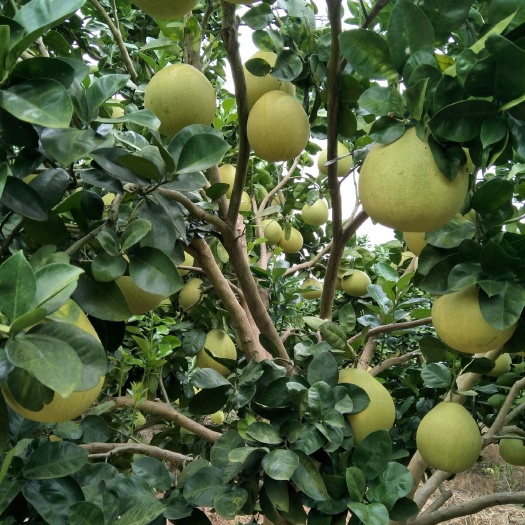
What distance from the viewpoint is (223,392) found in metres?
1.51

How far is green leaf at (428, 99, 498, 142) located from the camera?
0.91 m

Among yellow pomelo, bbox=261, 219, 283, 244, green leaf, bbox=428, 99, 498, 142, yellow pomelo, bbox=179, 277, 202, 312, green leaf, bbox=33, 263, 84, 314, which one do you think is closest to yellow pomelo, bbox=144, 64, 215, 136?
green leaf, bbox=428, 99, 498, 142

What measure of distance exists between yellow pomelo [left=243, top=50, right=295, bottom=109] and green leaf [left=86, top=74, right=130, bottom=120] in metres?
0.49

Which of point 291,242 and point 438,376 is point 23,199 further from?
point 291,242

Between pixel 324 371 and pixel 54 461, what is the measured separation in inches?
23.2

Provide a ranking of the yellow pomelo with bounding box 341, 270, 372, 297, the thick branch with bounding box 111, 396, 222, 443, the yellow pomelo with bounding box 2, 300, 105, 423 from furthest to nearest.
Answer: the yellow pomelo with bounding box 341, 270, 372, 297
the thick branch with bounding box 111, 396, 222, 443
the yellow pomelo with bounding box 2, 300, 105, 423

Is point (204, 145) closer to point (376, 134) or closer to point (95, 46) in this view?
point (376, 134)

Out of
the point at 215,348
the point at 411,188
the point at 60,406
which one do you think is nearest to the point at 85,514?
the point at 60,406

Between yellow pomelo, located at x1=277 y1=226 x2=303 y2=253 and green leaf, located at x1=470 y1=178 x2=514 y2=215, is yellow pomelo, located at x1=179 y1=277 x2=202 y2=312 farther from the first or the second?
green leaf, located at x1=470 y1=178 x2=514 y2=215

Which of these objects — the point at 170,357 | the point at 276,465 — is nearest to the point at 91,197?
the point at 276,465

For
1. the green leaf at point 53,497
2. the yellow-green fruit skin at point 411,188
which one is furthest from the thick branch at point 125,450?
the yellow-green fruit skin at point 411,188

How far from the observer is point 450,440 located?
4.68 feet

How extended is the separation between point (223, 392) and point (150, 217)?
0.66 meters

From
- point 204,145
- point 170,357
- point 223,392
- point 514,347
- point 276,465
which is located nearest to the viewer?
point 204,145
